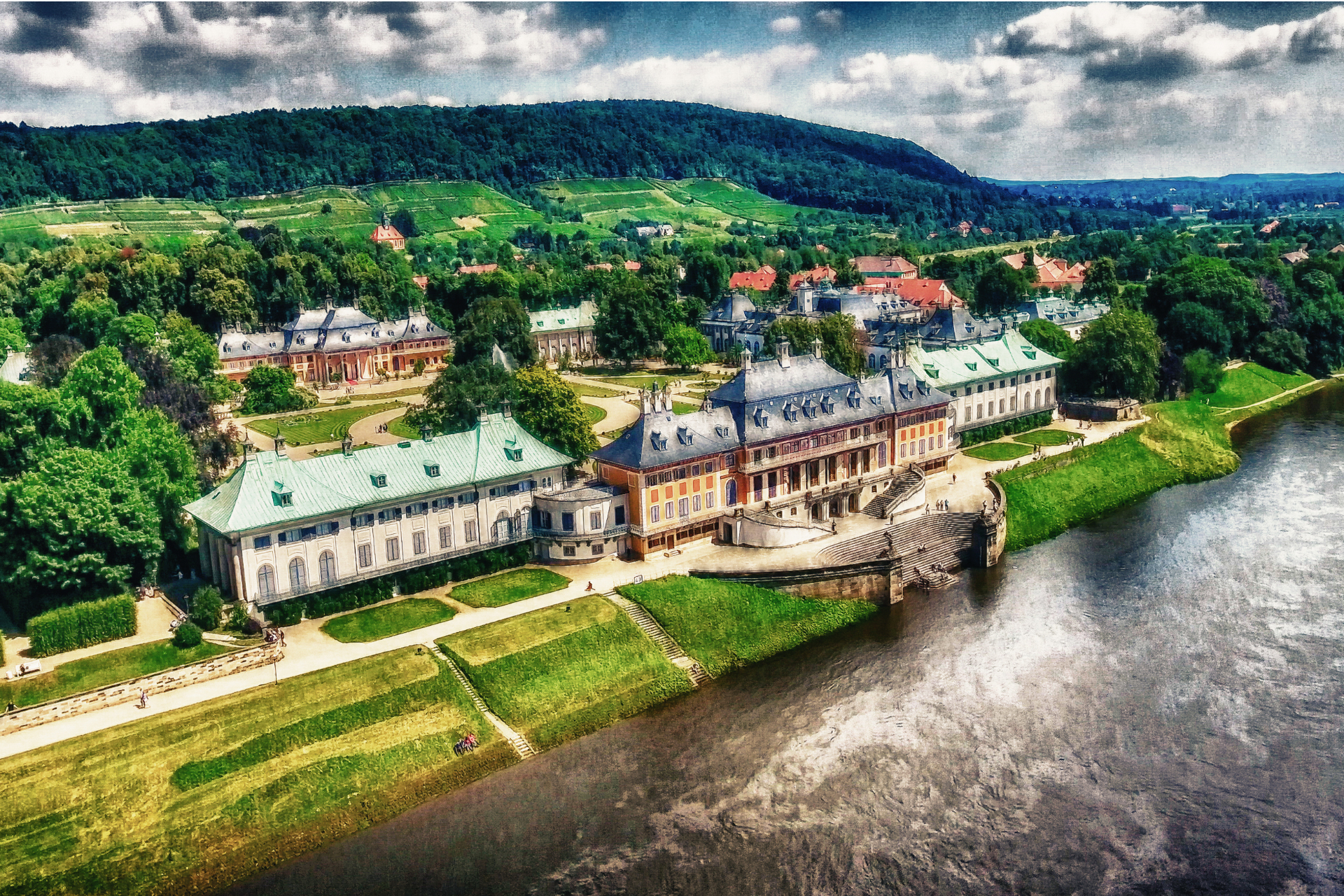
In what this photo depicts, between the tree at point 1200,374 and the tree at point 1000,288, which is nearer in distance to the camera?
the tree at point 1200,374

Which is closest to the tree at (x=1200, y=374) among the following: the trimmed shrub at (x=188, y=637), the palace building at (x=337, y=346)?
the palace building at (x=337, y=346)

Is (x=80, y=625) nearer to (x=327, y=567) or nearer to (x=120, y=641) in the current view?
(x=120, y=641)

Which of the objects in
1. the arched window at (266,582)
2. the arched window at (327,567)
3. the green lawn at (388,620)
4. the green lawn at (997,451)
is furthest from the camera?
the green lawn at (997,451)

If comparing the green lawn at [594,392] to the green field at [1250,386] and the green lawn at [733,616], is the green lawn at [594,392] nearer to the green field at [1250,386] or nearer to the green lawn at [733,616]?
the green lawn at [733,616]

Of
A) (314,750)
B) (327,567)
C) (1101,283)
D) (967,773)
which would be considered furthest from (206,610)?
(1101,283)

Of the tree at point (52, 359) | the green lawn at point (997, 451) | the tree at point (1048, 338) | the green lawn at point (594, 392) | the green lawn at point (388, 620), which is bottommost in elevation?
the green lawn at point (388, 620)

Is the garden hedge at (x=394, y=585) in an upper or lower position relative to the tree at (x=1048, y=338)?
lower

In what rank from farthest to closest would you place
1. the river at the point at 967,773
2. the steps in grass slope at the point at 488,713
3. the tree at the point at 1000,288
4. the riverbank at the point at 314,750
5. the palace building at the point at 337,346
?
the tree at the point at 1000,288 → the palace building at the point at 337,346 → the steps in grass slope at the point at 488,713 → the riverbank at the point at 314,750 → the river at the point at 967,773
